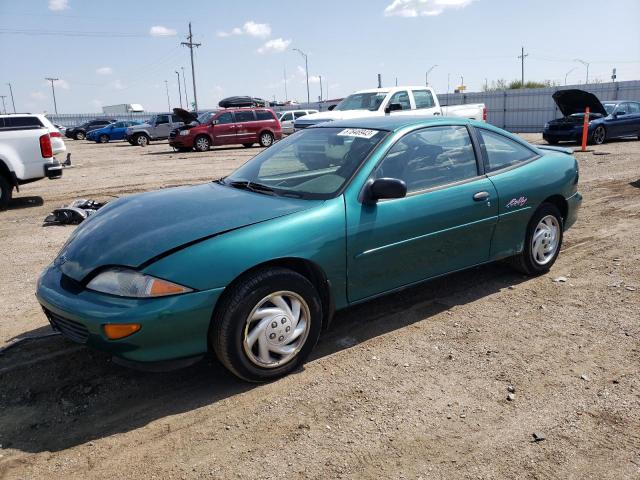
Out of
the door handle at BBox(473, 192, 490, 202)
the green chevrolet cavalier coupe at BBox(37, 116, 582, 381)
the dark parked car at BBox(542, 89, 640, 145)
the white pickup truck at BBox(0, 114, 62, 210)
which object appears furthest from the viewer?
the dark parked car at BBox(542, 89, 640, 145)

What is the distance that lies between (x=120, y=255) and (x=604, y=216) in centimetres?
665

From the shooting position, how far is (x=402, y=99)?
15.0 m

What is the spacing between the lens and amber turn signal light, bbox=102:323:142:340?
281 cm

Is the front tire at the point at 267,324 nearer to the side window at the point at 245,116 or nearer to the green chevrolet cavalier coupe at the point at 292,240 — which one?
the green chevrolet cavalier coupe at the point at 292,240

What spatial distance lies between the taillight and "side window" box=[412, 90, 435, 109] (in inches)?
382

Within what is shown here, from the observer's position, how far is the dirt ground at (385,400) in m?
2.57

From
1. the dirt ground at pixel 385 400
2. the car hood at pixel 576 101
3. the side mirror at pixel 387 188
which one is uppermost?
the car hood at pixel 576 101

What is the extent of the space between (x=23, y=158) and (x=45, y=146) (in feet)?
1.42

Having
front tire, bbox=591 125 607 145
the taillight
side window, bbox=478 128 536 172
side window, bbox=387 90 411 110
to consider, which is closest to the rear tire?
the taillight

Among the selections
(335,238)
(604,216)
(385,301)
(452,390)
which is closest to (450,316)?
(385,301)

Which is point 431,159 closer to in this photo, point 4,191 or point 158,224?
point 158,224

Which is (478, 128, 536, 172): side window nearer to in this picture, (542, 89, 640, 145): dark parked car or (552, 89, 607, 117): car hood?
(552, 89, 607, 117): car hood

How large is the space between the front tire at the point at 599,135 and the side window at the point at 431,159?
15.6 metres

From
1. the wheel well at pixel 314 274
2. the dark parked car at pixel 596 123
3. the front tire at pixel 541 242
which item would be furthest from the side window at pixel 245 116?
the wheel well at pixel 314 274
